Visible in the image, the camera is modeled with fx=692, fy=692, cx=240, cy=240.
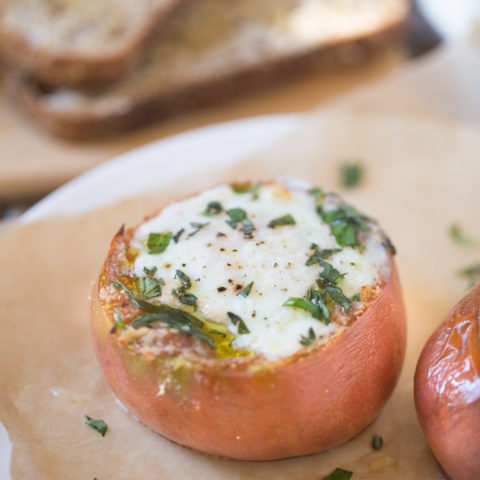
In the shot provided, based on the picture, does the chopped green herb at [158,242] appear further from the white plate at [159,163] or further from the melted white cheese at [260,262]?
the white plate at [159,163]

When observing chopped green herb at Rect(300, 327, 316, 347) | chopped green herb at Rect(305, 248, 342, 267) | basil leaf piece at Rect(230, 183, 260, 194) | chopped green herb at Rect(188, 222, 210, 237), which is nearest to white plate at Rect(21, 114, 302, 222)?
basil leaf piece at Rect(230, 183, 260, 194)

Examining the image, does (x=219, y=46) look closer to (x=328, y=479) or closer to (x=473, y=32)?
(x=473, y=32)

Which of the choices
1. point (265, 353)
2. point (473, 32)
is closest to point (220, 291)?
point (265, 353)

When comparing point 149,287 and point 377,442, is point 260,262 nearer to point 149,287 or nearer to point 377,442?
point 149,287

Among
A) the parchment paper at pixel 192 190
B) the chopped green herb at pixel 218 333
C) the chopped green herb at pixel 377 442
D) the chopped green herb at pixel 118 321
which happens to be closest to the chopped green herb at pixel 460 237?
the parchment paper at pixel 192 190

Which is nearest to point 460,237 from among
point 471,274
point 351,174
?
point 471,274

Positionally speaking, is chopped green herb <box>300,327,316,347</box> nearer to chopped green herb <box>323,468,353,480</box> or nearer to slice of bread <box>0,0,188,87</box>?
chopped green herb <box>323,468,353,480</box>
